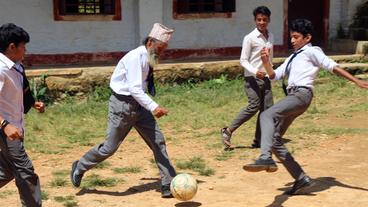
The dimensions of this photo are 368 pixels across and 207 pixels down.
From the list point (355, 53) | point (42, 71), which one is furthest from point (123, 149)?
point (355, 53)

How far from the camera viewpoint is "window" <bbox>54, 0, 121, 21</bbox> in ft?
40.5

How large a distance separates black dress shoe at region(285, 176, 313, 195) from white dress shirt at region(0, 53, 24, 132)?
250cm

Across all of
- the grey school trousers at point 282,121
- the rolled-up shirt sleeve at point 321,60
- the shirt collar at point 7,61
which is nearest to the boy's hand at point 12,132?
the shirt collar at point 7,61

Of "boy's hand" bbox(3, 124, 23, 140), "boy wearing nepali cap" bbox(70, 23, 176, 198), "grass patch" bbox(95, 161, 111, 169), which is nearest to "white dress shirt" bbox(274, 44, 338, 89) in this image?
"boy wearing nepali cap" bbox(70, 23, 176, 198)

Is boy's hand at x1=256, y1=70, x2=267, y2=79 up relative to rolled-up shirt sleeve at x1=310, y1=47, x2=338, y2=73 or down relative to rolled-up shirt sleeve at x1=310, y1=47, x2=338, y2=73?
down

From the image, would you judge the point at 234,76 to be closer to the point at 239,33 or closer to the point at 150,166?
the point at 239,33

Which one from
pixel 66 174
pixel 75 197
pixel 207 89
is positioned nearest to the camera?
pixel 75 197

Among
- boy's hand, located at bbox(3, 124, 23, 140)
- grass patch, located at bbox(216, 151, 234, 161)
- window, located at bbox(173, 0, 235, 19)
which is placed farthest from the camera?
window, located at bbox(173, 0, 235, 19)

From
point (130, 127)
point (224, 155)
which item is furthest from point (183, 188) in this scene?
point (224, 155)

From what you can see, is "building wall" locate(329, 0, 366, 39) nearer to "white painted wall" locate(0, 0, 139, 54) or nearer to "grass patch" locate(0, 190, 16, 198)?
"white painted wall" locate(0, 0, 139, 54)

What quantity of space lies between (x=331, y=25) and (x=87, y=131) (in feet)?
26.2

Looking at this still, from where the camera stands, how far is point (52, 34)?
40.5ft

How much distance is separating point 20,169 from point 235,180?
96.4 inches

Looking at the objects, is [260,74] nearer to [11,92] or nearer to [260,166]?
[260,166]
